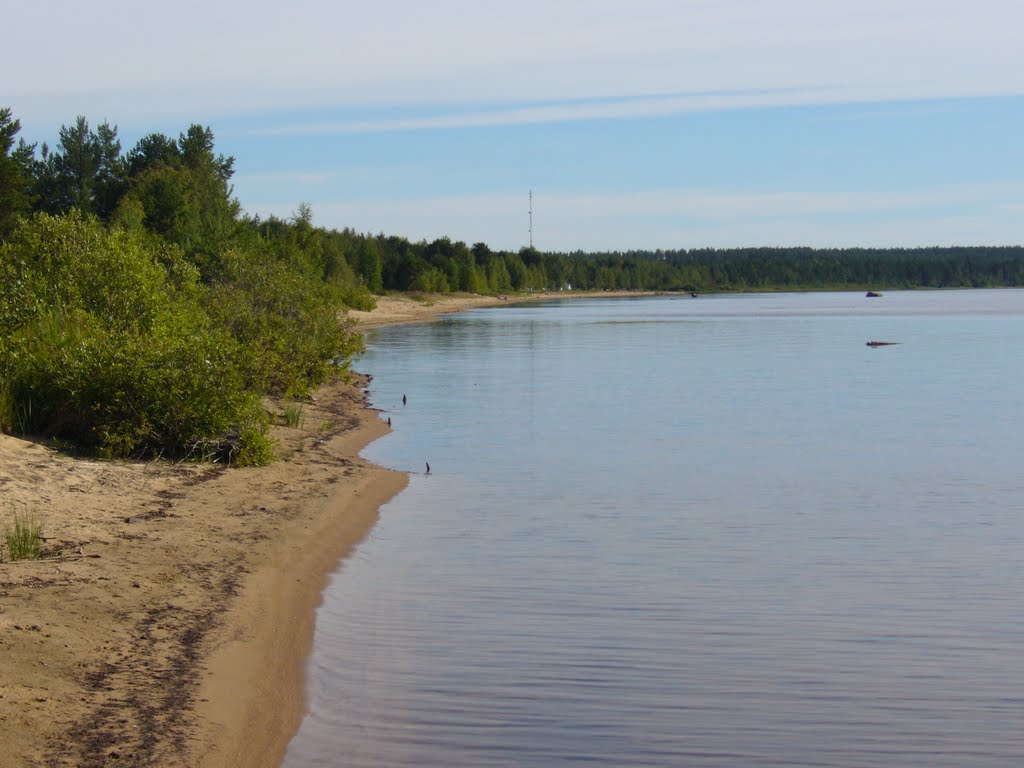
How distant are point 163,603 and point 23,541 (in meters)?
1.76

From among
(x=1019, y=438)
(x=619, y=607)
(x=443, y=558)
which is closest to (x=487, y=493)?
(x=443, y=558)

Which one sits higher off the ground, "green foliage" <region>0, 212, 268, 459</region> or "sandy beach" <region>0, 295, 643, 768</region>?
"green foliage" <region>0, 212, 268, 459</region>

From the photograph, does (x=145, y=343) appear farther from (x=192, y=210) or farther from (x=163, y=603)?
(x=192, y=210)

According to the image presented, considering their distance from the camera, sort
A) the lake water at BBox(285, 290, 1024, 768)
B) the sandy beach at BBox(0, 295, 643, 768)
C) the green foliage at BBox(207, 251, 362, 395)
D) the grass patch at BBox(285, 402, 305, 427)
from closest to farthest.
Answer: the sandy beach at BBox(0, 295, 643, 768) < the lake water at BBox(285, 290, 1024, 768) < the grass patch at BBox(285, 402, 305, 427) < the green foliage at BBox(207, 251, 362, 395)

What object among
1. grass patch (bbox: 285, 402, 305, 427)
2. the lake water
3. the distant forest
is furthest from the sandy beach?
the distant forest

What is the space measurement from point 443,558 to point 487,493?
14.1ft

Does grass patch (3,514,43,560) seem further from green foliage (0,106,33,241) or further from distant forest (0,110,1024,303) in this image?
green foliage (0,106,33,241)

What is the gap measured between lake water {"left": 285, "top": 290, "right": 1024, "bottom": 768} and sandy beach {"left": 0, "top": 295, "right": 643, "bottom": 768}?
434 millimetres

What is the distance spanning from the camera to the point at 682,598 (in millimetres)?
11914

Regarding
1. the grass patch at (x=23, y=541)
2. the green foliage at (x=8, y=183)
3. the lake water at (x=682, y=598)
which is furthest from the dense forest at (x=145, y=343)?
the green foliage at (x=8, y=183)

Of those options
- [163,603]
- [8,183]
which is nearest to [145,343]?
[163,603]

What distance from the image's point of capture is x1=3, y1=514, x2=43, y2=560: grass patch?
35.5 ft

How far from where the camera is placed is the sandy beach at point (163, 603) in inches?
297

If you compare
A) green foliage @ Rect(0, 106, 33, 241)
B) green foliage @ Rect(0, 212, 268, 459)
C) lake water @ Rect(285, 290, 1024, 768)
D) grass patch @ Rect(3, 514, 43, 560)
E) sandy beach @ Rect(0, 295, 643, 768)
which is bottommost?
lake water @ Rect(285, 290, 1024, 768)
